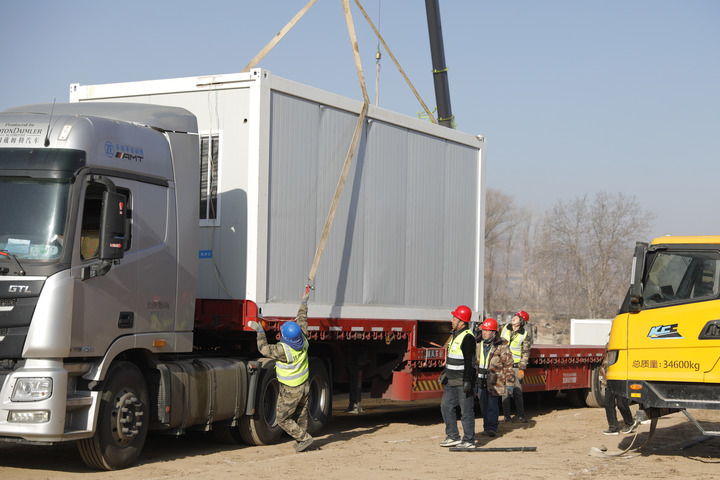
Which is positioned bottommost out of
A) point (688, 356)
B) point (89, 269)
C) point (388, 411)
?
point (388, 411)

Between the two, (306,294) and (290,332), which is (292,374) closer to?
(290,332)

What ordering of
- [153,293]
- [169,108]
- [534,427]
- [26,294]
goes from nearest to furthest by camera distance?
[26,294], [153,293], [169,108], [534,427]

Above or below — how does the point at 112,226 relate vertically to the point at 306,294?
above

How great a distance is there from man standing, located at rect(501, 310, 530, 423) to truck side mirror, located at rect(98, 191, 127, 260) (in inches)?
300

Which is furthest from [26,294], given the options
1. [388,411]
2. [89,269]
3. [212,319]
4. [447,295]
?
[388,411]

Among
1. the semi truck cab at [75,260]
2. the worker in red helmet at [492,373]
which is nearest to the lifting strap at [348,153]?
the semi truck cab at [75,260]

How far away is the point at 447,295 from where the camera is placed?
13.9 m

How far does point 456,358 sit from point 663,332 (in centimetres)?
251

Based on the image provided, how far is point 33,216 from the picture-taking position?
802cm

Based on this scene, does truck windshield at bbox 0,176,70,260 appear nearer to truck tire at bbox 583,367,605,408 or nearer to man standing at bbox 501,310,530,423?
man standing at bbox 501,310,530,423

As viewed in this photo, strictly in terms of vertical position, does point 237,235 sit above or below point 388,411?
above

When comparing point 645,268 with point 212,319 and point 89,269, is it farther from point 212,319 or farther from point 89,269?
point 89,269

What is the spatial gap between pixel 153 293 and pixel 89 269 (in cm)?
106

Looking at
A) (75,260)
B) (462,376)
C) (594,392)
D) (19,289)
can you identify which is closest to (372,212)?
(462,376)
